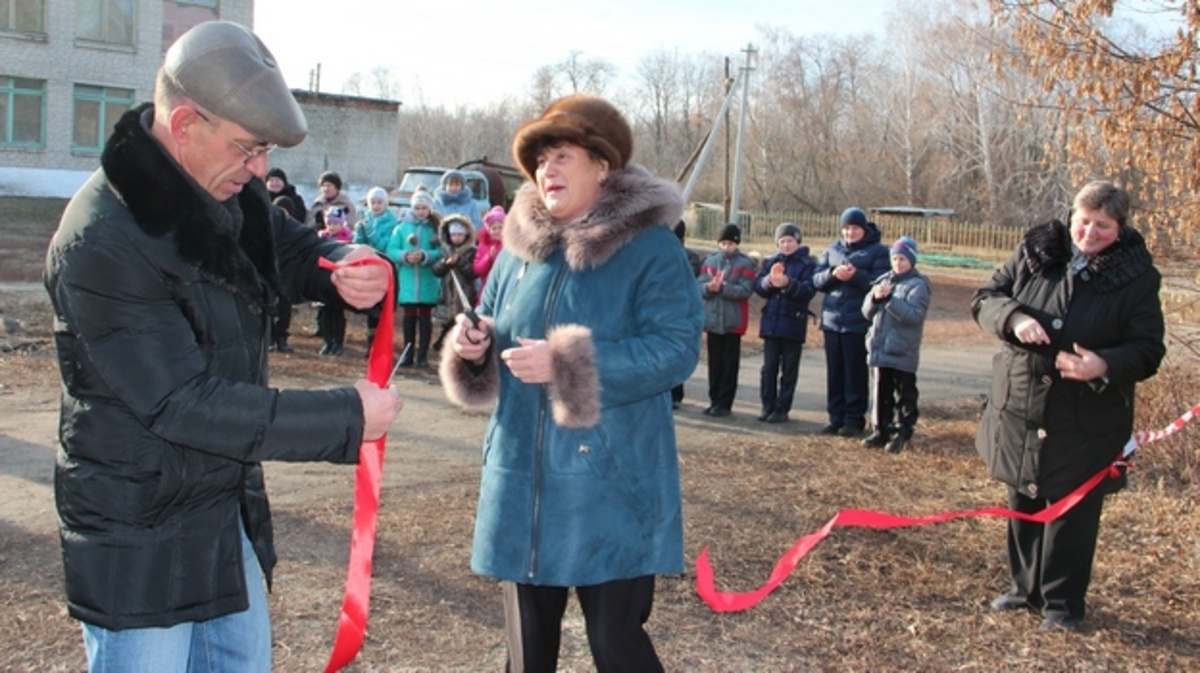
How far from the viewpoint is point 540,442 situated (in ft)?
10.1

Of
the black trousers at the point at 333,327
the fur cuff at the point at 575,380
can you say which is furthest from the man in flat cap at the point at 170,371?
the black trousers at the point at 333,327

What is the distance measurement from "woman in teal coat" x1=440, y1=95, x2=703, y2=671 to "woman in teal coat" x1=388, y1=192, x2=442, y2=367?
316 inches

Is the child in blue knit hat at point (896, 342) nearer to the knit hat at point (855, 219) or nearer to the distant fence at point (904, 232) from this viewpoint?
the knit hat at point (855, 219)

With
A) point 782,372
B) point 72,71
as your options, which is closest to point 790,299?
point 782,372

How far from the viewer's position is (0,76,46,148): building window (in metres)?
29.7

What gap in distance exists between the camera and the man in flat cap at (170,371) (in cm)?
216

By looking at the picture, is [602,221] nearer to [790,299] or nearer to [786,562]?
[786,562]

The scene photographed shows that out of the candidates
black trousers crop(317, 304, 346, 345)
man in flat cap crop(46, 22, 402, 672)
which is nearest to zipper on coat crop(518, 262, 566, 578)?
man in flat cap crop(46, 22, 402, 672)

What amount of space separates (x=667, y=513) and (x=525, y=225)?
0.99 metres

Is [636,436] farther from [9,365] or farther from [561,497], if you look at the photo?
[9,365]

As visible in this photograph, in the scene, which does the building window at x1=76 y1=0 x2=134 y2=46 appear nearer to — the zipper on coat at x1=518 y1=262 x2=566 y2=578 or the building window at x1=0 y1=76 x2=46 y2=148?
the building window at x1=0 y1=76 x2=46 y2=148

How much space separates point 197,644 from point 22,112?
32444 mm

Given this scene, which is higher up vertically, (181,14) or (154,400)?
(181,14)

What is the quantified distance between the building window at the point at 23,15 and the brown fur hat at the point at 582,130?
32.0 meters
